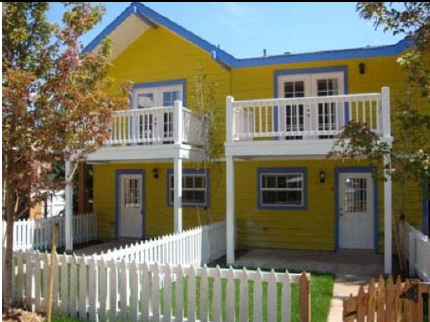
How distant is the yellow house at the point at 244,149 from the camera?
1155cm

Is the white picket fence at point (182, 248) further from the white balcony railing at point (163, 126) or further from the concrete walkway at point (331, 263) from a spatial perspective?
the white balcony railing at point (163, 126)

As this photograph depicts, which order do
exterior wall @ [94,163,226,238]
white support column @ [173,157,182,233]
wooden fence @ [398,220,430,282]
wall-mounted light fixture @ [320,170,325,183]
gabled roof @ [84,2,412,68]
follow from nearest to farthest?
wooden fence @ [398,220,430,282] < white support column @ [173,157,182,233] < gabled roof @ [84,2,412,68] < wall-mounted light fixture @ [320,170,325,183] < exterior wall @ [94,163,226,238]

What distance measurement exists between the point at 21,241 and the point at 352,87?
35.0ft

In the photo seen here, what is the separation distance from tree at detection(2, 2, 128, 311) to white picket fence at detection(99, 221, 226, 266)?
1834mm

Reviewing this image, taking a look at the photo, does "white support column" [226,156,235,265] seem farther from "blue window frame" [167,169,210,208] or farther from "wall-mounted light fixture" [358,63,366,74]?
"wall-mounted light fixture" [358,63,366,74]

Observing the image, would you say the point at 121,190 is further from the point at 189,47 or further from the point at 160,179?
the point at 189,47

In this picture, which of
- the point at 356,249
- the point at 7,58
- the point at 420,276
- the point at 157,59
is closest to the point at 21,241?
the point at 157,59

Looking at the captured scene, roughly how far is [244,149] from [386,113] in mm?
3409

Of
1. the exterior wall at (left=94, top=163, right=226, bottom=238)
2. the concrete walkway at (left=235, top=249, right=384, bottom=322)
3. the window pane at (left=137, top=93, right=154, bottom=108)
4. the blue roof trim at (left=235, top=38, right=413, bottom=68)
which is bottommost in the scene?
the concrete walkway at (left=235, top=249, right=384, bottom=322)

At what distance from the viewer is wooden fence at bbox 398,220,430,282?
8.27 metres

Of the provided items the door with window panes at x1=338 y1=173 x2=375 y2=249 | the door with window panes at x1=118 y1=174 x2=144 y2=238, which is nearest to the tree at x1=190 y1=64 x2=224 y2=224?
the door with window panes at x1=118 y1=174 x2=144 y2=238

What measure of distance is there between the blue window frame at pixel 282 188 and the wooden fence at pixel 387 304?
27.8 ft

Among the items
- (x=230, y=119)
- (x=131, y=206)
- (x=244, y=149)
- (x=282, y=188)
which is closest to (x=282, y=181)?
(x=282, y=188)

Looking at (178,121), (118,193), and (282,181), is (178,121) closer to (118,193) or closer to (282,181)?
(282,181)
